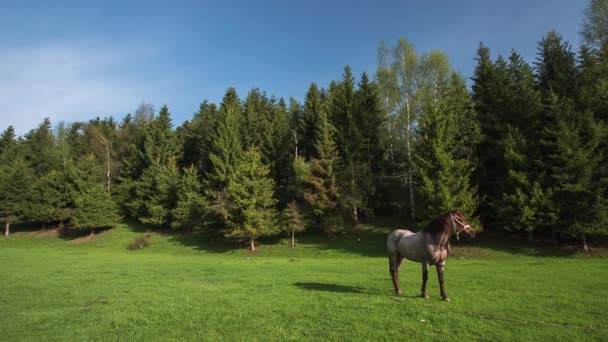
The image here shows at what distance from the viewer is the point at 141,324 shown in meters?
7.85

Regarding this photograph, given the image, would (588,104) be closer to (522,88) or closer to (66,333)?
(522,88)

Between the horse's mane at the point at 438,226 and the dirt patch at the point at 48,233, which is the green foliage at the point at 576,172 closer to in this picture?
the horse's mane at the point at 438,226

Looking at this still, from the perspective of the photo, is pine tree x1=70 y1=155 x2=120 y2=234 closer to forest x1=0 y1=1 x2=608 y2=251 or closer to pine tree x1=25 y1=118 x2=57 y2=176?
forest x1=0 y1=1 x2=608 y2=251

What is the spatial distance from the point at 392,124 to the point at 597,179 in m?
22.0

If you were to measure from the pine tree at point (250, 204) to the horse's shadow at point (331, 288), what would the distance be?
2264cm

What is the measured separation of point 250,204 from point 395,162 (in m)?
19.6

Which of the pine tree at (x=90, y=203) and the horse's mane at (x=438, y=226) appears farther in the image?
the pine tree at (x=90, y=203)

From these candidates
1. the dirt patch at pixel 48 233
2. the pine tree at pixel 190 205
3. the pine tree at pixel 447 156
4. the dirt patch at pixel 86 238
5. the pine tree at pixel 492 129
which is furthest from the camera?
the dirt patch at pixel 48 233

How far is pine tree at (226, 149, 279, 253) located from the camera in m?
35.1

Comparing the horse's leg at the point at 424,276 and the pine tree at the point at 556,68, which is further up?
the pine tree at the point at 556,68

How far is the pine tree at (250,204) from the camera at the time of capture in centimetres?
3509

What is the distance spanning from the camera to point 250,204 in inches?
1406

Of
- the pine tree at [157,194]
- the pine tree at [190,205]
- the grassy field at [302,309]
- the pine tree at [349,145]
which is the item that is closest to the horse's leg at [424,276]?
the grassy field at [302,309]

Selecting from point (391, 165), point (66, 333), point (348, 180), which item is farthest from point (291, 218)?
point (66, 333)
